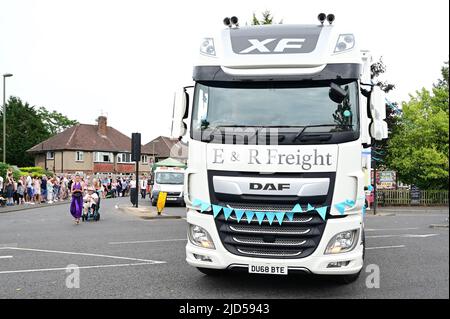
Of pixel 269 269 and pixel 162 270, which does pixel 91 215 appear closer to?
pixel 162 270

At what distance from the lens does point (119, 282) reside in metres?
7.18

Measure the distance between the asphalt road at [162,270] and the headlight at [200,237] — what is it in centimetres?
69

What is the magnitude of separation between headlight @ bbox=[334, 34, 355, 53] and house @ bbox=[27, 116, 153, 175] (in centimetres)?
6463

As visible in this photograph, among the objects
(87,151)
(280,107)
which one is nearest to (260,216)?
(280,107)

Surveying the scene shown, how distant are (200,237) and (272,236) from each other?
36.9 inches

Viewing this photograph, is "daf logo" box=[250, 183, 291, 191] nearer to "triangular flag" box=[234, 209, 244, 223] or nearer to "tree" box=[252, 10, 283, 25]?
"triangular flag" box=[234, 209, 244, 223]

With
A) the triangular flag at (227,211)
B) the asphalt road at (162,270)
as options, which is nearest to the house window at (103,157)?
the asphalt road at (162,270)

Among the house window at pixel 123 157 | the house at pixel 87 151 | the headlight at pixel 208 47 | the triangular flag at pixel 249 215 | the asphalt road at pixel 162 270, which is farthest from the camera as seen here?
the house window at pixel 123 157

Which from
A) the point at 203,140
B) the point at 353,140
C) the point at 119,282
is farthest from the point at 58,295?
the point at 353,140

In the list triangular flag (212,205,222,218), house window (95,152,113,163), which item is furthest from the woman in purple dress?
house window (95,152,113,163)

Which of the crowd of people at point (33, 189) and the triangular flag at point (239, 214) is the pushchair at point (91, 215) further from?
the triangular flag at point (239, 214)

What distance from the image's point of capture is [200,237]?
6.26m

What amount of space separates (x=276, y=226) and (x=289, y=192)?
1.44 feet

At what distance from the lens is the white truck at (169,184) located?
27.4 m
